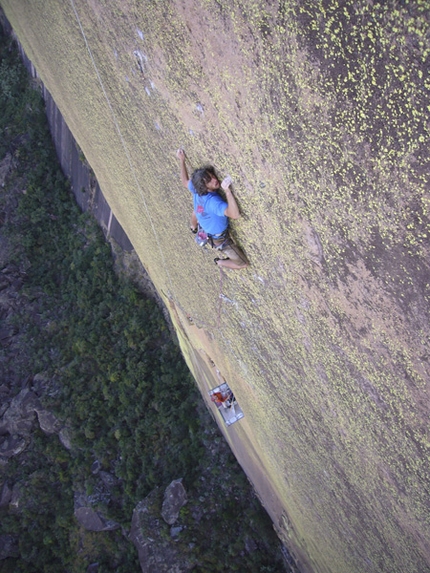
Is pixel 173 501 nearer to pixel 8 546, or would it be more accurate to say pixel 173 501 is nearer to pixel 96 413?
pixel 96 413

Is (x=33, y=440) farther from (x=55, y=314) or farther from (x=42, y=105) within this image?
(x=42, y=105)

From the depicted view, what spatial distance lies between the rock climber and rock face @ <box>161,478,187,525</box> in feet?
15.9

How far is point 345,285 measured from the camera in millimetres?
1845

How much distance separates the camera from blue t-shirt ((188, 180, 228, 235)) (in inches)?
91.9

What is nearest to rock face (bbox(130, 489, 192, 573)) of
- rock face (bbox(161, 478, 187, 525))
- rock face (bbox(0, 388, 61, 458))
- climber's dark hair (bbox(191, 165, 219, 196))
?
rock face (bbox(161, 478, 187, 525))

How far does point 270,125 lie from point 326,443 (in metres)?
1.96

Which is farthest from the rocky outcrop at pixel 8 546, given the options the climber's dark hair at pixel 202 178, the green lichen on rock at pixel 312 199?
the climber's dark hair at pixel 202 178

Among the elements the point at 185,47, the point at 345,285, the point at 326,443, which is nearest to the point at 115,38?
the point at 185,47

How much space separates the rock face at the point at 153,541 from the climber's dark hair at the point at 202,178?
18.3 feet

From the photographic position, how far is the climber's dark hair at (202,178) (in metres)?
2.25

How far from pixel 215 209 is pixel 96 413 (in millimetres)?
6070

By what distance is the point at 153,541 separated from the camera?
6.36 metres

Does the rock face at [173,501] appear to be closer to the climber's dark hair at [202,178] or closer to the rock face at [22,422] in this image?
the rock face at [22,422]

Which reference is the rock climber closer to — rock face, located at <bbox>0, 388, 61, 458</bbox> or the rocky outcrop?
rock face, located at <bbox>0, 388, 61, 458</bbox>
